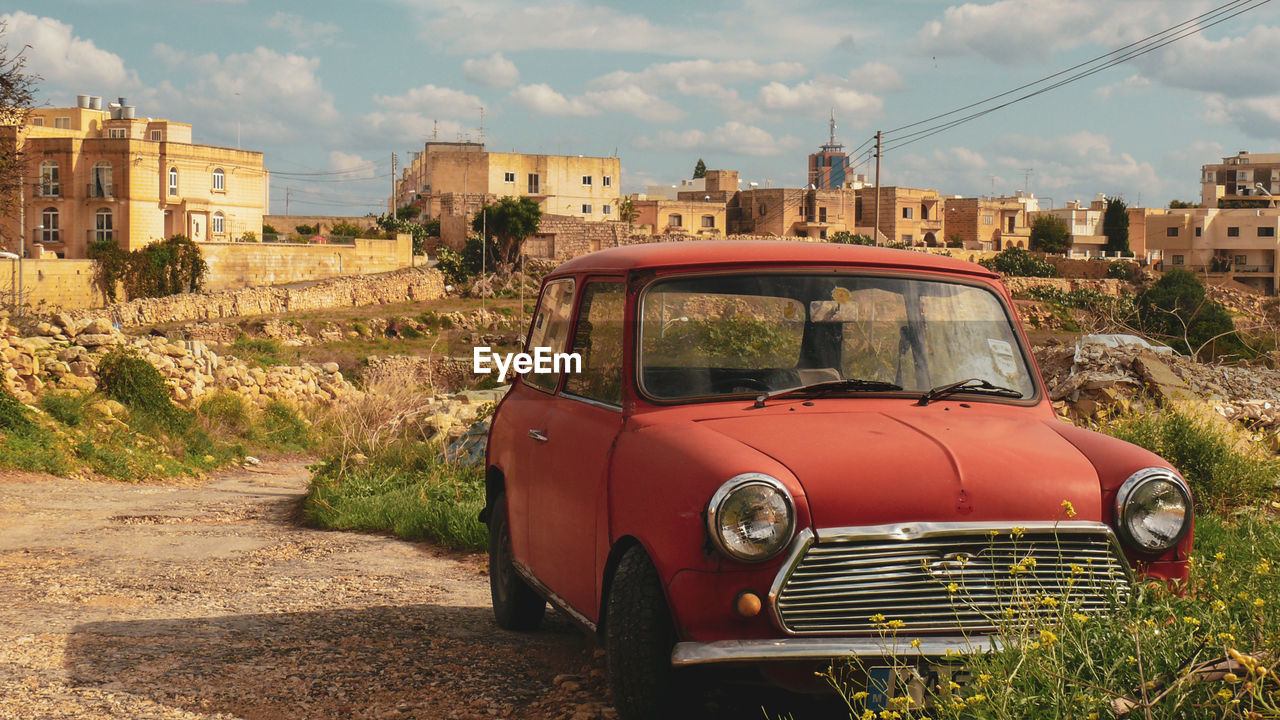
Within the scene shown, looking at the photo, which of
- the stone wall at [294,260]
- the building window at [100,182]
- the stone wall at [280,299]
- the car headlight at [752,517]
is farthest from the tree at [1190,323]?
the building window at [100,182]

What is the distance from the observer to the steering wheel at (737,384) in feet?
15.0

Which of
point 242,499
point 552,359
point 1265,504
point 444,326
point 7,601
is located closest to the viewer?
point 552,359

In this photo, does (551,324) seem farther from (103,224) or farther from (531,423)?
(103,224)

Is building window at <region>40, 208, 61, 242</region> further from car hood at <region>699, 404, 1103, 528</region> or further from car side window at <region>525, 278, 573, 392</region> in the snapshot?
car hood at <region>699, 404, 1103, 528</region>

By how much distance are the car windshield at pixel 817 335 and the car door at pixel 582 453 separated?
0.24 m

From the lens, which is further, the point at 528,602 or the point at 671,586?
the point at 528,602

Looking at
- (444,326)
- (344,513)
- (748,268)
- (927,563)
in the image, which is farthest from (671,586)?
(444,326)

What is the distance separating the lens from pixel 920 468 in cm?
378

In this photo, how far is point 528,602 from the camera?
6.05 metres

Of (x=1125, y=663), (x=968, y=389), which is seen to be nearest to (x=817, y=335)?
(x=968, y=389)

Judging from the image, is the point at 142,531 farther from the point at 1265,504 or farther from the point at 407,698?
the point at 1265,504

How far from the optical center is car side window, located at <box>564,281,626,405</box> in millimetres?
4832

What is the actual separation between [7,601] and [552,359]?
12.1 ft

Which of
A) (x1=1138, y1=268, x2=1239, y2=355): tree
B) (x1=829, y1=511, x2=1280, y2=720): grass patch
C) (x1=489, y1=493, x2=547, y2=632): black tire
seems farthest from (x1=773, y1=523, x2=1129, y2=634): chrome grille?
(x1=1138, y1=268, x2=1239, y2=355): tree
